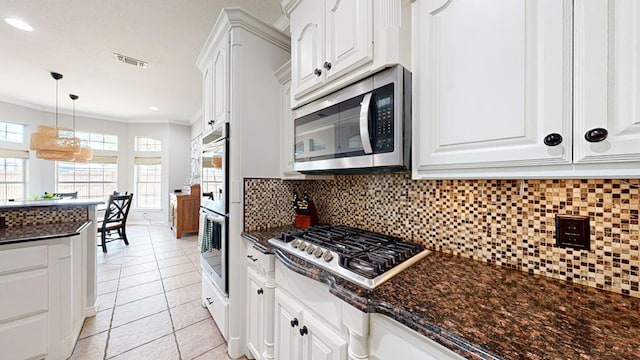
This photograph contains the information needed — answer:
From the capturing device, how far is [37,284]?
5.15 feet

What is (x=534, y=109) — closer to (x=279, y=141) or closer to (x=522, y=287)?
(x=522, y=287)

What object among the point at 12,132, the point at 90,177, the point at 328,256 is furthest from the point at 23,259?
the point at 90,177

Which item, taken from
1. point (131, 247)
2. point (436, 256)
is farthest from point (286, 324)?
point (131, 247)

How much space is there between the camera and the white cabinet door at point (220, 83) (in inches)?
69.9

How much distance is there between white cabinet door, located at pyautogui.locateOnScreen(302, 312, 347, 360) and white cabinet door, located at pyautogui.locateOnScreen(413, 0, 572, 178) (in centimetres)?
73

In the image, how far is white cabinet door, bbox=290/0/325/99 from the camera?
4.37 feet

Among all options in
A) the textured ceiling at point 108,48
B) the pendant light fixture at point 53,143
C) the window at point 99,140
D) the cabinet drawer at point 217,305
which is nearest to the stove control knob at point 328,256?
the cabinet drawer at point 217,305

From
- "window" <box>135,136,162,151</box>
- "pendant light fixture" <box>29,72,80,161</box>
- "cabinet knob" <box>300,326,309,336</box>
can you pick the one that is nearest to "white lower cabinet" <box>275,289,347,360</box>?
"cabinet knob" <box>300,326,309,336</box>

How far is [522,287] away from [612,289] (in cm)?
28

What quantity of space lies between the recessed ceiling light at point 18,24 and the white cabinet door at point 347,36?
3.23m

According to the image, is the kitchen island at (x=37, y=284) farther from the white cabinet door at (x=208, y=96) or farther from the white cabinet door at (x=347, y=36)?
the white cabinet door at (x=347, y=36)

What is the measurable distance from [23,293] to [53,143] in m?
3.23

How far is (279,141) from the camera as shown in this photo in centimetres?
190

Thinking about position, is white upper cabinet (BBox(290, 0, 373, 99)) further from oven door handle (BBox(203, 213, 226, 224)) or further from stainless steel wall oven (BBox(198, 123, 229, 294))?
oven door handle (BBox(203, 213, 226, 224))
